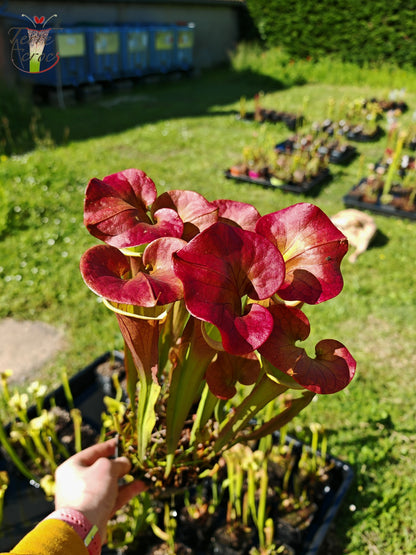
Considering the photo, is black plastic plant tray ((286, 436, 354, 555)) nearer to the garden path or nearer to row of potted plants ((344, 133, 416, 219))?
the garden path

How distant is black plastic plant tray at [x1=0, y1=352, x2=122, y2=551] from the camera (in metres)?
1.98

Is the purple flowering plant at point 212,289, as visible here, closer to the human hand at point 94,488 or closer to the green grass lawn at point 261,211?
the human hand at point 94,488

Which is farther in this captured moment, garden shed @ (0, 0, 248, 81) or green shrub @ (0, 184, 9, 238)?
garden shed @ (0, 0, 248, 81)

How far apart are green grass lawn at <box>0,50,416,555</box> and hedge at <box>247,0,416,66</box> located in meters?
4.76

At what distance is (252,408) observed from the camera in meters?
1.02

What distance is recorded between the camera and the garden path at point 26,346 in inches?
123

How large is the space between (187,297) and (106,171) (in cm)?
601

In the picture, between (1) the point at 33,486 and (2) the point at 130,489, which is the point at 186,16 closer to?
(1) the point at 33,486

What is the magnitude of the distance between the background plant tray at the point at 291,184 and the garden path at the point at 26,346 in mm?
3642

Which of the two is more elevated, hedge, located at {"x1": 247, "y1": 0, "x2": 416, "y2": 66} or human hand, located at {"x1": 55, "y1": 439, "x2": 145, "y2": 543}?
hedge, located at {"x1": 247, "y1": 0, "x2": 416, "y2": 66}

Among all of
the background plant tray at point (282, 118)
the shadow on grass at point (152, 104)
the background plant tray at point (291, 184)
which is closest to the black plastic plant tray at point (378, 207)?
the background plant tray at point (291, 184)

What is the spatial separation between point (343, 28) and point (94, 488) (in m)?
15.5

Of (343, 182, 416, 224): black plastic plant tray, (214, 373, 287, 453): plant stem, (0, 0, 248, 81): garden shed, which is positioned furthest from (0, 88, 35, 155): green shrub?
(214, 373, 287, 453): plant stem

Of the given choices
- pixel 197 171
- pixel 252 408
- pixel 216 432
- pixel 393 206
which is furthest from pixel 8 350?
pixel 393 206
